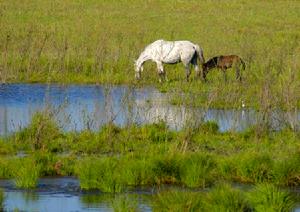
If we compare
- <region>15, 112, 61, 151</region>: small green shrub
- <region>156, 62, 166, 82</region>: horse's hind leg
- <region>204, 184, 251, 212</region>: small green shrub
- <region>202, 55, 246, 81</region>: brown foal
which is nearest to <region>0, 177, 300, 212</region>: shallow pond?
<region>204, 184, 251, 212</region>: small green shrub

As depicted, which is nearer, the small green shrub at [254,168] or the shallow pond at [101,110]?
the small green shrub at [254,168]

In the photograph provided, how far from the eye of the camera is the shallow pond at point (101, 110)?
547 inches

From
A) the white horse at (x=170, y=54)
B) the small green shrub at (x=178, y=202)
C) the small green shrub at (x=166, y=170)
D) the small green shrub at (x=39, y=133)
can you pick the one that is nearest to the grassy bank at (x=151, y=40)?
the white horse at (x=170, y=54)

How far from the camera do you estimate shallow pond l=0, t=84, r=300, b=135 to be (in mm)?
13883

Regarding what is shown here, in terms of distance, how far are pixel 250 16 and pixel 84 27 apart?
863 centimetres

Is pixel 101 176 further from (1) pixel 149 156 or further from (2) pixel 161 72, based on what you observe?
(2) pixel 161 72

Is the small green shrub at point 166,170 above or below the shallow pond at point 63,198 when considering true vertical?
above

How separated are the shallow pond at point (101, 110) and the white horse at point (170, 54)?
1779mm

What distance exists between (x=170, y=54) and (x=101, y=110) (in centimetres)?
926

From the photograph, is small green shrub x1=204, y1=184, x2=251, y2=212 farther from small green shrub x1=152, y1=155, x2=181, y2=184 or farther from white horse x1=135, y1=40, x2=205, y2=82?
white horse x1=135, y1=40, x2=205, y2=82

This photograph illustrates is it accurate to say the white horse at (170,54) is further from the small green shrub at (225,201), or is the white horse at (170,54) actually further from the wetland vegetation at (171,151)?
the small green shrub at (225,201)

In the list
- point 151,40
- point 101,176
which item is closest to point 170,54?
point 151,40

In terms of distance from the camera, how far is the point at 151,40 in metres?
30.5

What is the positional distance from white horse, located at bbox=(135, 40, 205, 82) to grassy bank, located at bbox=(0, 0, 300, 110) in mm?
380
